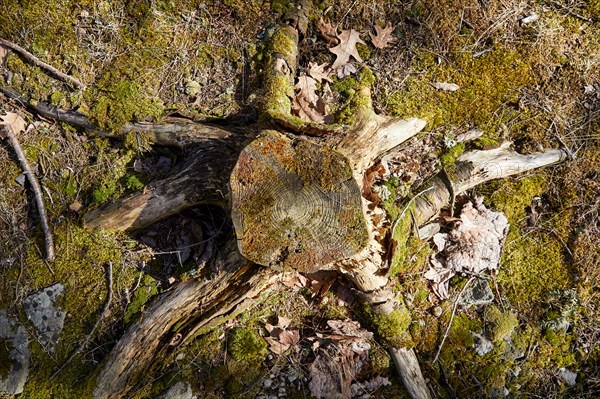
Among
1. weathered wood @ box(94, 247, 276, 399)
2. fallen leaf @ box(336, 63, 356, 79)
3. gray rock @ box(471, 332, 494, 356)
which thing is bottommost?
gray rock @ box(471, 332, 494, 356)

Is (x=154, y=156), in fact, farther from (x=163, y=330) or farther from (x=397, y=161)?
(x=397, y=161)

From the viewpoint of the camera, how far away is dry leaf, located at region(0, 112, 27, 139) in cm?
404

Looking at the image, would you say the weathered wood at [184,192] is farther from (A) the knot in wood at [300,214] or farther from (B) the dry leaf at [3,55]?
(B) the dry leaf at [3,55]

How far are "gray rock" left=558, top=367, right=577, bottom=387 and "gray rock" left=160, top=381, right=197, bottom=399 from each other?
3.28 meters

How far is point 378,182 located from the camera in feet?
12.7

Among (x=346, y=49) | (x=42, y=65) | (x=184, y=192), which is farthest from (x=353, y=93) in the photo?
(x=42, y=65)

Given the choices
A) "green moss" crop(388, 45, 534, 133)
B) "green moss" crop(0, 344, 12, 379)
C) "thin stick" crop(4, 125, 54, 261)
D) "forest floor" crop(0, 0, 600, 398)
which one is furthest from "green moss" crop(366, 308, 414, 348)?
"green moss" crop(0, 344, 12, 379)

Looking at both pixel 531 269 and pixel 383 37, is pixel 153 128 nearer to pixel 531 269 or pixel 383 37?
pixel 383 37

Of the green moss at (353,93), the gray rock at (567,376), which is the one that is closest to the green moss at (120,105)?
the green moss at (353,93)

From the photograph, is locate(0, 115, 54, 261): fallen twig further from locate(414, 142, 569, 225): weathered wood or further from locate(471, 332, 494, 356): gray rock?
locate(471, 332, 494, 356): gray rock

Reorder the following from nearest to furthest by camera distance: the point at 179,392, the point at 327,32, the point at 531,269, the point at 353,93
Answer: the point at 179,392 → the point at 531,269 → the point at 353,93 → the point at 327,32

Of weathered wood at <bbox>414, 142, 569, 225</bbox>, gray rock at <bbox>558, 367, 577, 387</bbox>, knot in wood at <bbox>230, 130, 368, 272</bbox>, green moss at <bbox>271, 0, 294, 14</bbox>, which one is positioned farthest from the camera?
green moss at <bbox>271, 0, 294, 14</bbox>

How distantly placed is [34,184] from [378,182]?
3.27 metres

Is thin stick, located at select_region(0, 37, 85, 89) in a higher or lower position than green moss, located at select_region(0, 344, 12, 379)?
higher
